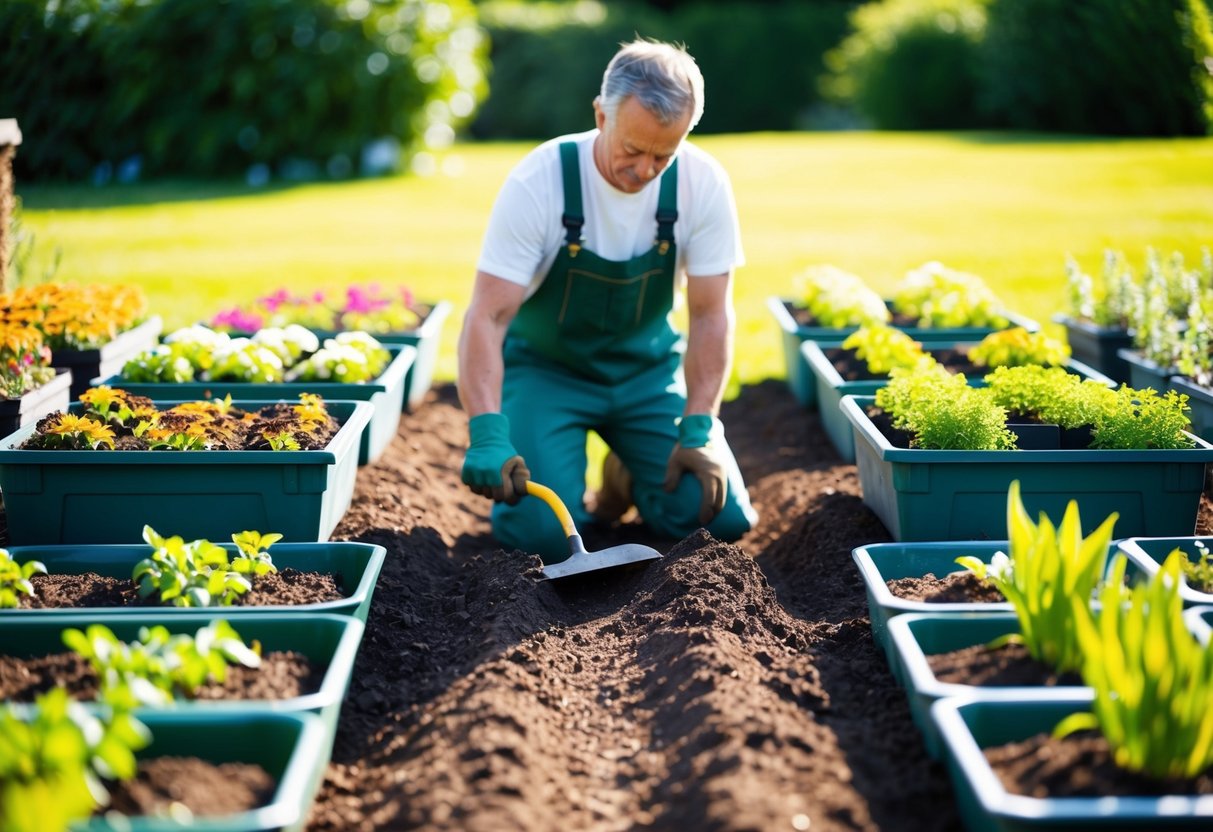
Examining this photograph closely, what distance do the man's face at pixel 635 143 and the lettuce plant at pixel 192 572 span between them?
4.88ft

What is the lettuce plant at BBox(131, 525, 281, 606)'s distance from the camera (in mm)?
2592

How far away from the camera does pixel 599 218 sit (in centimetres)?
374

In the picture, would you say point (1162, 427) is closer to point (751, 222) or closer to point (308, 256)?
point (308, 256)

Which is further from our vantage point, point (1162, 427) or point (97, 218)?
point (97, 218)

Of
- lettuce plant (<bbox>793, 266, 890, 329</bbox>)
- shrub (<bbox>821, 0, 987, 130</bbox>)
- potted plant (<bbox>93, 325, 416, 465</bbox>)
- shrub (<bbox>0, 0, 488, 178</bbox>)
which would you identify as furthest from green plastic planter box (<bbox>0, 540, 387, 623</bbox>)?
shrub (<bbox>821, 0, 987, 130</bbox>)

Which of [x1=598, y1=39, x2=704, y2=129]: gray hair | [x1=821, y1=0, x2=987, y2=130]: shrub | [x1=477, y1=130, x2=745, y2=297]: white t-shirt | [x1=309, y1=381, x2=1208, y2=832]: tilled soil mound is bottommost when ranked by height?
[x1=309, y1=381, x2=1208, y2=832]: tilled soil mound

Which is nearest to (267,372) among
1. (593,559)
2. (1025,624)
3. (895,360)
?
(593,559)

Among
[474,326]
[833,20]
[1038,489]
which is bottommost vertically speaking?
[1038,489]

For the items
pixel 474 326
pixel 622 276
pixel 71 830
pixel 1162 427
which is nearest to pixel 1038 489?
pixel 1162 427

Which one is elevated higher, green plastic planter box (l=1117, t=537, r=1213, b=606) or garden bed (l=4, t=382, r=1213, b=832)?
green plastic planter box (l=1117, t=537, r=1213, b=606)

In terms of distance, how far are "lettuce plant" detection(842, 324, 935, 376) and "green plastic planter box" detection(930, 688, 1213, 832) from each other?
7.17 ft

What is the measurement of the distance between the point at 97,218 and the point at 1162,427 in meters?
8.74

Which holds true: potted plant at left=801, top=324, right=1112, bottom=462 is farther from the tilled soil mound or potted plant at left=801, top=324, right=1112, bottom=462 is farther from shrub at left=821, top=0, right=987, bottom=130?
shrub at left=821, top=0, right=987, bottom=130

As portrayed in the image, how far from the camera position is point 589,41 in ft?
77.4
